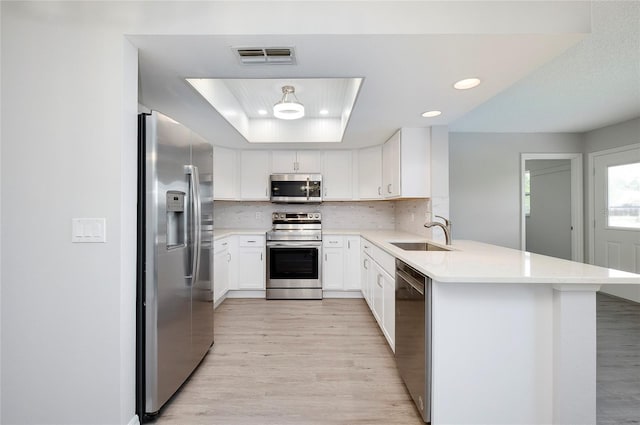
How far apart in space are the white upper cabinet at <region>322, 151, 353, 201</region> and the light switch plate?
313cm

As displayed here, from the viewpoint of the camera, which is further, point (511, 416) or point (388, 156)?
point (388, 156)

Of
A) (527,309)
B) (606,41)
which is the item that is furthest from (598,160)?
(527,309)

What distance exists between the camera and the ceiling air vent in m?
1.68

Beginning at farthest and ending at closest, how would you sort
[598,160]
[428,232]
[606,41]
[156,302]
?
1. [598,160]
2. [428,232]
3. [606,41]
4. [156,302]

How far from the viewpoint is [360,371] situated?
2.23 m

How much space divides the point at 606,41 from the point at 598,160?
2.99 m

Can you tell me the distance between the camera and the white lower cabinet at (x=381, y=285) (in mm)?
2422

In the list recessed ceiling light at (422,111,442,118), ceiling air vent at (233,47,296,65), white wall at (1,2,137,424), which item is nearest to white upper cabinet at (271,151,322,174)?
recessed ceiling light at (422,111,442,118)

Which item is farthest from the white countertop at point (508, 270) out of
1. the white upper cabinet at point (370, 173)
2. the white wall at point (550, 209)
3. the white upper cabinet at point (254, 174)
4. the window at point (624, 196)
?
the white wall at point (550, 209)

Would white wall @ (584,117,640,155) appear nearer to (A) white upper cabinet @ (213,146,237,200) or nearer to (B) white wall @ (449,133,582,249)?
(B) white wall @ (449,133,582,249)

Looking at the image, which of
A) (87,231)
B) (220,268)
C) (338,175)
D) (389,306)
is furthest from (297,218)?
Answer: (87,231)

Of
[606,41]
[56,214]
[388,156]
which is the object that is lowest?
[56,214]

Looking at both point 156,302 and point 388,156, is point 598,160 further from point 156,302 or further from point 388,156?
point 156,302

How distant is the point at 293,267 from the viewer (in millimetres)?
4000
